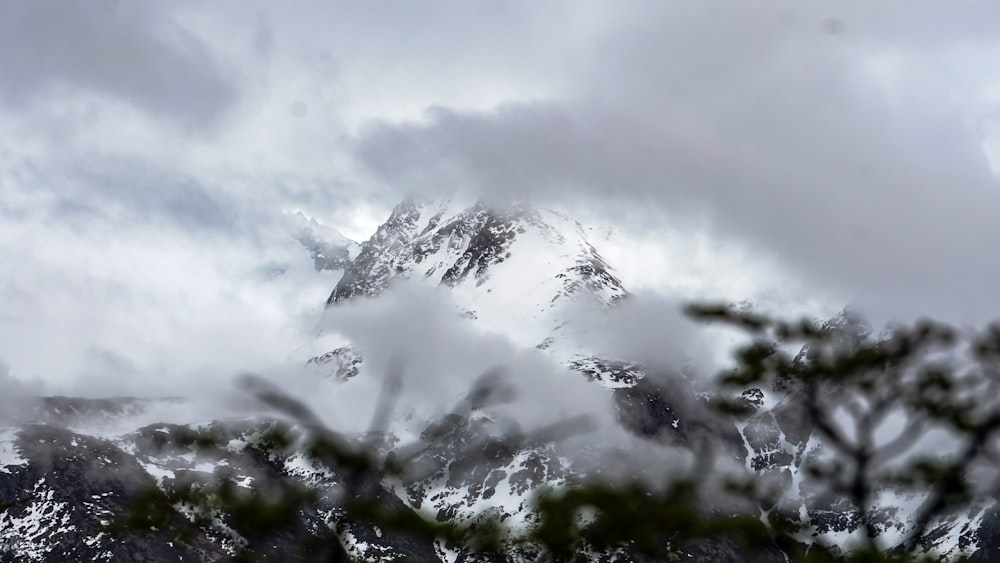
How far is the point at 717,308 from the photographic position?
17.4 meters

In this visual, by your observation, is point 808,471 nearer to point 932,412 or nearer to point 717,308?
point 932,412

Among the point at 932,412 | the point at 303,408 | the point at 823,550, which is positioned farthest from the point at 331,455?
the point at 932,412

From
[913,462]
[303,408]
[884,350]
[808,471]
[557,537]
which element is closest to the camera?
[557,537]

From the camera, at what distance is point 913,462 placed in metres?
18.0

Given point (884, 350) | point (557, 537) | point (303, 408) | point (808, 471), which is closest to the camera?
point (557, 537)

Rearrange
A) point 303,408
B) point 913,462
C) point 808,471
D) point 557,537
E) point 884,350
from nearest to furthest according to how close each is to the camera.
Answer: point 557,537 → point 303,408 → point 884,350 → point 913,462 → point 808,471

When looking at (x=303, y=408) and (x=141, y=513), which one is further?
(x=141, y=513)

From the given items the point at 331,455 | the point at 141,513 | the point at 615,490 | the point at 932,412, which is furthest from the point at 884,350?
the point at 141,513

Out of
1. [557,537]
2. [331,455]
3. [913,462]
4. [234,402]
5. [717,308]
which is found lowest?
[557,537]

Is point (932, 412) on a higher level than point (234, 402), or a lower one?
higher

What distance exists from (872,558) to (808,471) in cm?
375

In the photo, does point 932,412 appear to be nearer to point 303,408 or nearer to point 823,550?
point 823,550

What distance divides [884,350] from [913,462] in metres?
3.05

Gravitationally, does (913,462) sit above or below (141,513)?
above
